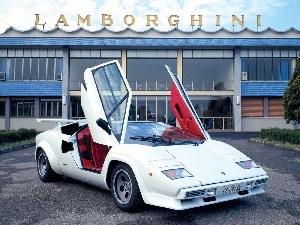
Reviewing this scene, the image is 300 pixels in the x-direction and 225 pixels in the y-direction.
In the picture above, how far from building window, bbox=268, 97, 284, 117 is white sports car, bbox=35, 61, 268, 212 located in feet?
79.5

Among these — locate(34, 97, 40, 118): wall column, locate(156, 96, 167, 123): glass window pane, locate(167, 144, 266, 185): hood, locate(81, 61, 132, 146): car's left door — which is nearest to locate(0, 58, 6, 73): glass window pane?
locate(34, 97, 40, 118): wall column

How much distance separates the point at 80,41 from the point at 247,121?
1560cm

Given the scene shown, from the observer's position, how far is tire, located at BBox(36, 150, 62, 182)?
5930 millimetres

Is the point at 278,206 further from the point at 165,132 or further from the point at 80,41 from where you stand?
the point at 80,41

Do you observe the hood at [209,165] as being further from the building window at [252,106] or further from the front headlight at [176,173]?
the building window at [252,106]

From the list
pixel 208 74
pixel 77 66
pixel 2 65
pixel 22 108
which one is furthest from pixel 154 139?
pixel 2 65

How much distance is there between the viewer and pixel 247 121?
27.4 metres

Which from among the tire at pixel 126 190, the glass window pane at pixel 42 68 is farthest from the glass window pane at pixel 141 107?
the tire at pixel 126 190

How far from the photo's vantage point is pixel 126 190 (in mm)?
4148

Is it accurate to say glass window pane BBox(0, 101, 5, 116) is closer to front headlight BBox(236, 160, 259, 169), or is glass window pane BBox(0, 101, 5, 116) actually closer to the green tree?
the green tree

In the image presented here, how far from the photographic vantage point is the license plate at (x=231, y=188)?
379cm

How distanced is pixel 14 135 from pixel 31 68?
579 inches

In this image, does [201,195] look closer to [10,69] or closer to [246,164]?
[246,164]

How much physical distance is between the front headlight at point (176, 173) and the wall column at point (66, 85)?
2433 centimetres
